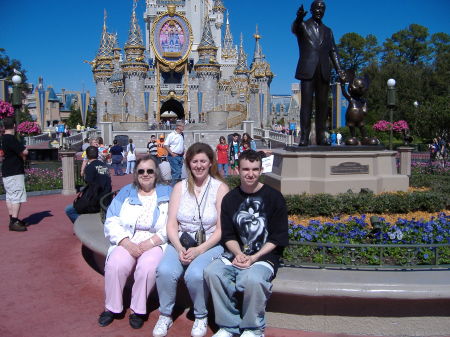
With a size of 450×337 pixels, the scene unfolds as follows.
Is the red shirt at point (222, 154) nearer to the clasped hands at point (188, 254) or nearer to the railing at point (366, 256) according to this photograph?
the railing at point (366, 256)

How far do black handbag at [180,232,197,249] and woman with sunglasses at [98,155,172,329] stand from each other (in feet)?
0.81

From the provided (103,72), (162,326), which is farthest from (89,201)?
(103,72)

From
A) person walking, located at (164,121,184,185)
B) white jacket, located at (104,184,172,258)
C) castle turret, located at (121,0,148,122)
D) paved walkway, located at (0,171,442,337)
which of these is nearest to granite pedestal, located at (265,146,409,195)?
person walking, located at (164,121,184,185)

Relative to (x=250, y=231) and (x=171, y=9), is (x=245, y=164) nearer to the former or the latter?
(x=250, y=231)

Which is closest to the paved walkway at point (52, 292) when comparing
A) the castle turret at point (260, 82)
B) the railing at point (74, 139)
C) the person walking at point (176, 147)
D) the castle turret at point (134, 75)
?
the person walking at point (176, 147)

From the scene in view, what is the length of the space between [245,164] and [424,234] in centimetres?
235

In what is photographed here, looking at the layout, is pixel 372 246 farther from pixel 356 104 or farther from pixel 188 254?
pixel 356 104

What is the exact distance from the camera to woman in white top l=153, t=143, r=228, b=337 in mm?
3533

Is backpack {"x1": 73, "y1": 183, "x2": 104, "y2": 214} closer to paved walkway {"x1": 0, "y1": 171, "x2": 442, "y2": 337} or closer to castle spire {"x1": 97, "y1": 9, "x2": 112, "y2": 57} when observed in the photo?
paved walkway {"x1": 0, "y1": 171, "x2": 442, "y2": 337}

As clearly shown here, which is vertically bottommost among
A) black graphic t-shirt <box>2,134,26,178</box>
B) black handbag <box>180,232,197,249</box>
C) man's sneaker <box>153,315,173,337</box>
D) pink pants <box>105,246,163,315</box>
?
man's sneaker <box>153,315,173,337</box>

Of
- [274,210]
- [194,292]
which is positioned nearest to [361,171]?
[274,210]

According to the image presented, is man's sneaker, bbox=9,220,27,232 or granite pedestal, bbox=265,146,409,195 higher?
granite pedestal, bbox=265,146,409,195

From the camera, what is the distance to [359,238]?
4.59 meters

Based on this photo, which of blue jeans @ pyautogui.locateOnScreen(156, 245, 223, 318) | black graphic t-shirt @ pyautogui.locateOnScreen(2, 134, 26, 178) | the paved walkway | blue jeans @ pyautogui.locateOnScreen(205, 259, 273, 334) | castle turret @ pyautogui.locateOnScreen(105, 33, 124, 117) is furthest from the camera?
castle turret @ pyautogui.locateOnScreen(105, 33, 124, 117)
